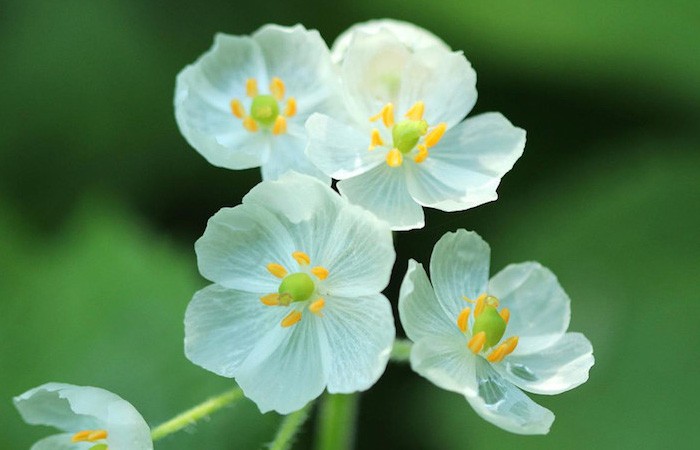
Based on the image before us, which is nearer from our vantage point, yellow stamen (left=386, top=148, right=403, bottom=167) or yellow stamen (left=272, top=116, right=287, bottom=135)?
yellow stamen (left=386, top=148, right=403, bottom=167)

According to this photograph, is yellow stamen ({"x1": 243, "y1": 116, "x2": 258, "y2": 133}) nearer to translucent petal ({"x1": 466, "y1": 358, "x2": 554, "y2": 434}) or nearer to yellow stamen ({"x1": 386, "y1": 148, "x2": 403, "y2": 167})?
yellow stamen ({"x1": 386, "y1": 148, "x2": 403, "y2": 167})

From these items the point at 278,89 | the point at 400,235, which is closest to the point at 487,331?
the point at 278,89

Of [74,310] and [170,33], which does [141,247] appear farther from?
[170,33]

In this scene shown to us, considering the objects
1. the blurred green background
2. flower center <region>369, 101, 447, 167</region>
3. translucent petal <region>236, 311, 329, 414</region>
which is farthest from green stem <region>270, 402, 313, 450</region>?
the blurred green background

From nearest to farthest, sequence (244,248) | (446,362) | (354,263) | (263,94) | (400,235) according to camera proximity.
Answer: (446,362), (354,263), (244,248), (263,94), (400,235)

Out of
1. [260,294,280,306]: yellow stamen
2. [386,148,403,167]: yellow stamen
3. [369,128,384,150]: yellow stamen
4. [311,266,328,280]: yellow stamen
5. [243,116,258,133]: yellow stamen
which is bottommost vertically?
[260,294,280,306]: yellow stamen

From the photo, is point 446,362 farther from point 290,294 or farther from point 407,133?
point 407,133

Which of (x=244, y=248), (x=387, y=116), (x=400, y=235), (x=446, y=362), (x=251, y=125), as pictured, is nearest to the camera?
(x=446, y=362)
